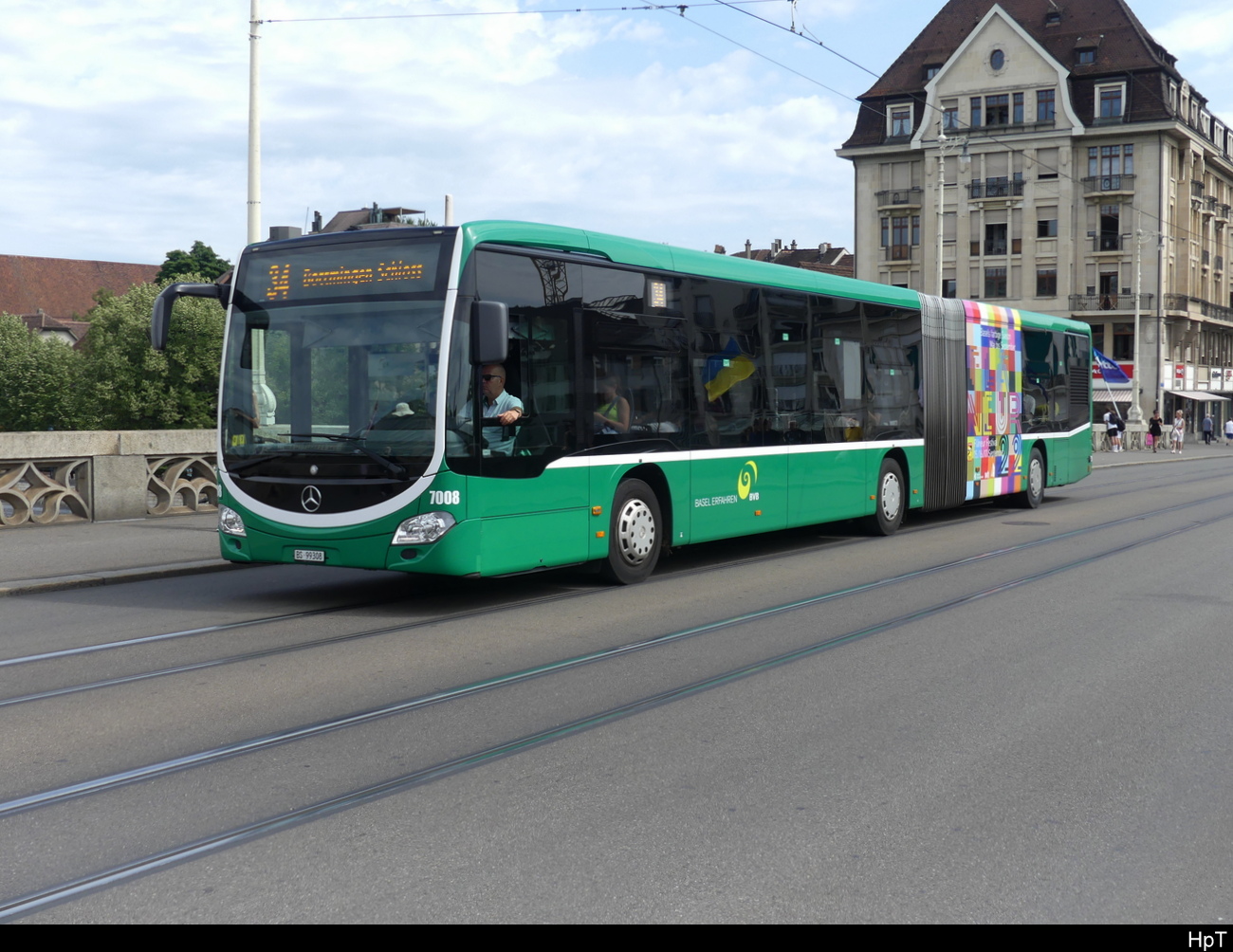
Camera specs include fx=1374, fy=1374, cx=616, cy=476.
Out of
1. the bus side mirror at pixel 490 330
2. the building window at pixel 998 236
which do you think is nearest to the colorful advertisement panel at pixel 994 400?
the bus side mirror at pixel 490 330

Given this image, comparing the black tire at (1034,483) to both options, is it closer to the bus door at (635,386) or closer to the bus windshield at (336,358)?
the bus door at (635,386)

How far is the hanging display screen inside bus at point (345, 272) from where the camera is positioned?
384 inches

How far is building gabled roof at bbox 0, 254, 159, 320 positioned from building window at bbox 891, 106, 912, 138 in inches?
3458

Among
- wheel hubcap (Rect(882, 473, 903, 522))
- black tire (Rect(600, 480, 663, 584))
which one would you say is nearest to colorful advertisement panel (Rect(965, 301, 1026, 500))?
wheel hubcap (Rect(882, 473, 903, 522))

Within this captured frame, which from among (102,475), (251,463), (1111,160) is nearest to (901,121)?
(1111,160)

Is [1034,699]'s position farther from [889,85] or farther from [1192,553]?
[889,85]

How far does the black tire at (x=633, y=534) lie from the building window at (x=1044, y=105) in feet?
215

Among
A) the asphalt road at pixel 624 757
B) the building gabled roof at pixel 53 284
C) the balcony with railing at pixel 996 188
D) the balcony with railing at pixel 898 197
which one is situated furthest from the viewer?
the building gabled roof at pixel 53 284

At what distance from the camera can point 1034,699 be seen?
6.79 meters

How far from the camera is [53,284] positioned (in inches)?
5546

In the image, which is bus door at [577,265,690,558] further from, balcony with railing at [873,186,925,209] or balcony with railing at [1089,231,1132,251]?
balcony with railing at [873,186,925,209]

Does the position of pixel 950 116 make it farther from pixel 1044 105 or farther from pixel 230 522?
pixel 230 522

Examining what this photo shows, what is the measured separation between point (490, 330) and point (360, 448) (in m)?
1.30

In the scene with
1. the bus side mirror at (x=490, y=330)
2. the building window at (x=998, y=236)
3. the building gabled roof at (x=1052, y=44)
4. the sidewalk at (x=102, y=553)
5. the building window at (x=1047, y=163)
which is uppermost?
the building gabled roof at (x=1052, y=44)
